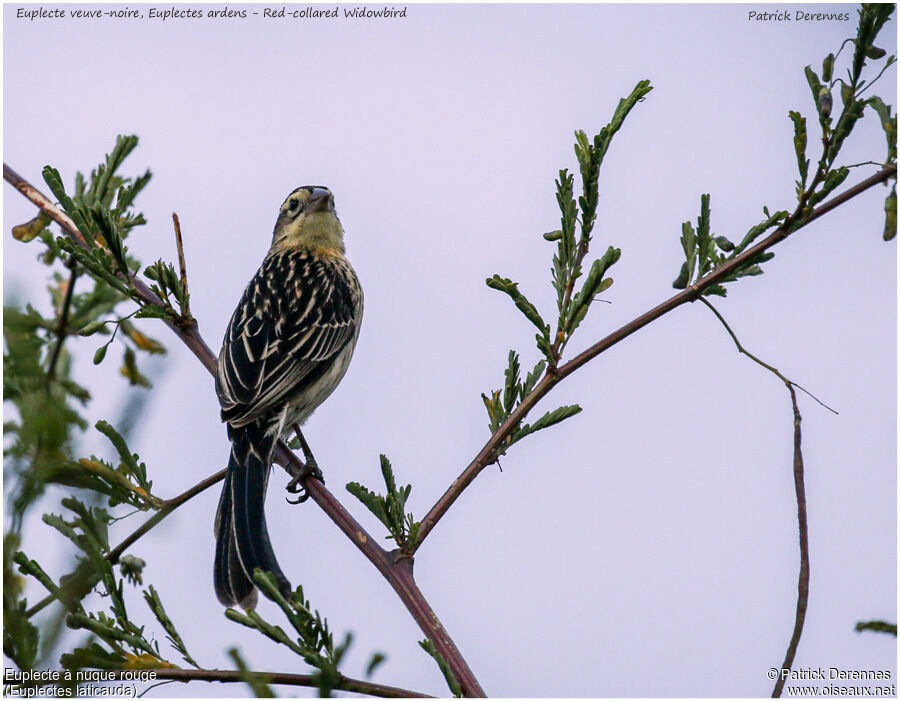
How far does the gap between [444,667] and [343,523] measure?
A: 952mm

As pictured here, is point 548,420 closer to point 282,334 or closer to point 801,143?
point 801,143

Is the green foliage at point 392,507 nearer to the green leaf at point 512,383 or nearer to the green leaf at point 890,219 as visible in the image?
the green leaf at point 512,383

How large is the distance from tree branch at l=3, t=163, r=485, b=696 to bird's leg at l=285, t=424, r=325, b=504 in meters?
0.07

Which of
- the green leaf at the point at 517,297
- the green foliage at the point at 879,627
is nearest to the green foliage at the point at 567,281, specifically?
the green leaf at the point at 517,297

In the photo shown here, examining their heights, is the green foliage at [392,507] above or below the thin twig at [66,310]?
below

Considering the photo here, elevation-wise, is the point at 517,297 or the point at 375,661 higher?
the point at 517,297

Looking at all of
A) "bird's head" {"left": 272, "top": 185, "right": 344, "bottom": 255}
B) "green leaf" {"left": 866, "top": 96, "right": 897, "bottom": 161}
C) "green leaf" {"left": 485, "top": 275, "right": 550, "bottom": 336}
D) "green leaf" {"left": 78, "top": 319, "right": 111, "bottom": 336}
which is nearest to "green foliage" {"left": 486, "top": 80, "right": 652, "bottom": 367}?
"green leaf" {"left": 485, "top": 275, "right": 550, "bottom": 336}

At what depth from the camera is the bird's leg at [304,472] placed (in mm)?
4379

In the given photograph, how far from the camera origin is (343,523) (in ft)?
11.0

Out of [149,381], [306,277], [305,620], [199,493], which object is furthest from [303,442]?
[149,381]

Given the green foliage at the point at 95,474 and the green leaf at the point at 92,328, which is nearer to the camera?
the green foliage at the point at 95,474

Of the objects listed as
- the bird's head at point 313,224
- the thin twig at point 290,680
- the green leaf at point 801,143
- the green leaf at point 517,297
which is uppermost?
the bird's head at point 313,224

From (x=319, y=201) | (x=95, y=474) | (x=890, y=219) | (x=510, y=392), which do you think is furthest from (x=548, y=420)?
(x=319, y=201)

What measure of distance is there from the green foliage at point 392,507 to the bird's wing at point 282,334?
159 cm
